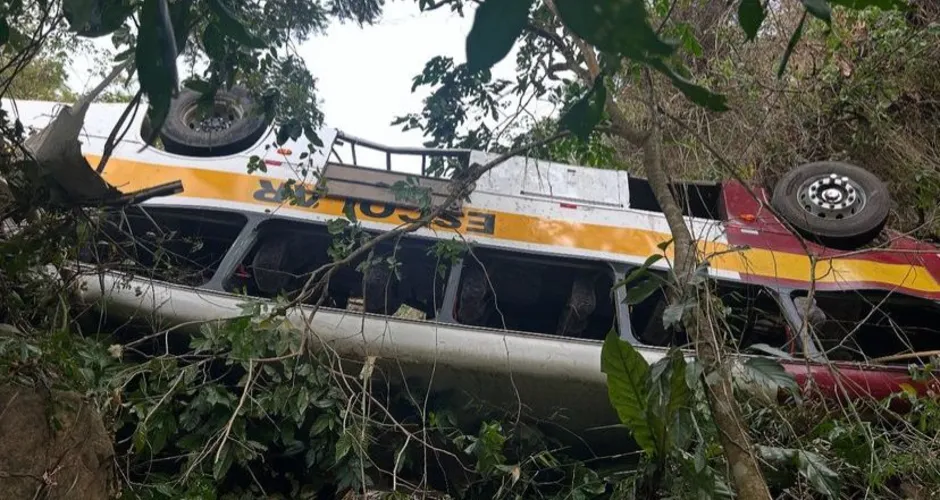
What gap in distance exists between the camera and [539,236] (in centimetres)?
423

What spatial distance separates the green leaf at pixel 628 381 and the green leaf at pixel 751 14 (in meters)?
1.40

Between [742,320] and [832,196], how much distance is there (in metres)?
1.11

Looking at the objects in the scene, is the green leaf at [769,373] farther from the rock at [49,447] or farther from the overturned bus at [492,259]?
the rock at [49,447]

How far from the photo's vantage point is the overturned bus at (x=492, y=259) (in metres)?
3.71

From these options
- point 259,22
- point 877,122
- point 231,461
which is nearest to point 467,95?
point 259,22

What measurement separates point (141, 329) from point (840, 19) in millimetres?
7405

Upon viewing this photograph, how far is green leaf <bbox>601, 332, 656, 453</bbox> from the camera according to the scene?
2420mm

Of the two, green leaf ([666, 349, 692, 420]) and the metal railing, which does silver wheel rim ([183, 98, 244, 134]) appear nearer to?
the metal railing

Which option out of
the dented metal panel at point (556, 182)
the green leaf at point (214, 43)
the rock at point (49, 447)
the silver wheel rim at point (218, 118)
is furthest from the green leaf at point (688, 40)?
the rock at point (49, 447)


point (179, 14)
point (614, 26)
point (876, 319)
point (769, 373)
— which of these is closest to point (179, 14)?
point (179, 14)

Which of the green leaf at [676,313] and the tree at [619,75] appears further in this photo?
the green leaf at [676,313]

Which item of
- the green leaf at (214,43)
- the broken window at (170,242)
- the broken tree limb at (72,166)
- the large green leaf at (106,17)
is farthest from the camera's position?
the broken window at (170,242)

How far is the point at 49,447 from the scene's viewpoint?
2.34 meters

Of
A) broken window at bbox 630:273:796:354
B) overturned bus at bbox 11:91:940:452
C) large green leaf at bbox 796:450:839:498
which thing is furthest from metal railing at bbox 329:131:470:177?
large green leaf at bbox 796:450:839:498
